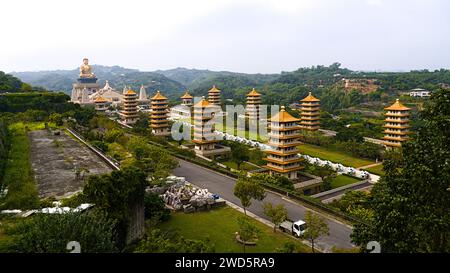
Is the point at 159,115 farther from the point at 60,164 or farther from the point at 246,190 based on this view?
the point at 246,190

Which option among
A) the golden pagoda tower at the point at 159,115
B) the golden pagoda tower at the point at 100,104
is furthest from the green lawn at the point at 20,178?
the golden pagoda tower at the point at 100,104

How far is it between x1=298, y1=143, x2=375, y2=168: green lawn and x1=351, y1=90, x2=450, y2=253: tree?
2980 centimetres

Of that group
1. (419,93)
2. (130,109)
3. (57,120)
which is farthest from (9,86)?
(419,93)

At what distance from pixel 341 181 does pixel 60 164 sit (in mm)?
25489

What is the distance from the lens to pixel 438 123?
12203mm

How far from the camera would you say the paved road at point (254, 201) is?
20197 mm

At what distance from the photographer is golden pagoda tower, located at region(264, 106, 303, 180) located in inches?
1383

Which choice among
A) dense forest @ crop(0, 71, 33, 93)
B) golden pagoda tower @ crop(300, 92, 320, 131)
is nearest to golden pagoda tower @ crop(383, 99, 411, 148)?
golden pagoda tower @ crop(300, 92, 320, 131)

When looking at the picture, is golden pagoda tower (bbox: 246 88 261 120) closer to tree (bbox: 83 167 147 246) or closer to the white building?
the white building

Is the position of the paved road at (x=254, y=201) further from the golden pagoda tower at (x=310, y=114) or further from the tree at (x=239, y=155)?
the golden pagoda tower at (x=310, y=114)

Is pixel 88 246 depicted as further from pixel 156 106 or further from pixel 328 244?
pixel 156 106

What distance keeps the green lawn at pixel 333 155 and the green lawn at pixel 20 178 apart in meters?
31.4

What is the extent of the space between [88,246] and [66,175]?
1643 centimetres
